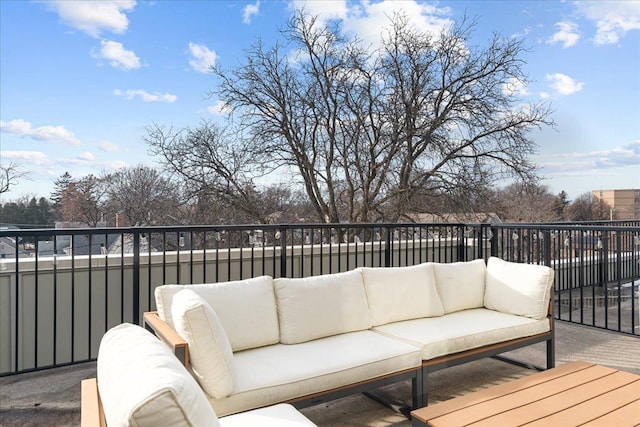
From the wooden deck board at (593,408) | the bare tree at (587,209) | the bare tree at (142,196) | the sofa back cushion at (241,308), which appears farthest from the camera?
the bare tree at (587,209)

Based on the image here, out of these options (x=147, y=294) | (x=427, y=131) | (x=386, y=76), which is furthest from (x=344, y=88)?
(x=147, y=294)

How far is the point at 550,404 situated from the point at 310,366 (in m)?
1.14

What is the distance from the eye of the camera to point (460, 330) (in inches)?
111

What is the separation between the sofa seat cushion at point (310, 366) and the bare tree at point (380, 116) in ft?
22.2

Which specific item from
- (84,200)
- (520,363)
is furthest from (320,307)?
(84,200)

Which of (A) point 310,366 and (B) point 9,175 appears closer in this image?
(A) point 310,366

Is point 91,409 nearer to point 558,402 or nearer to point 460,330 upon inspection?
point 558,402

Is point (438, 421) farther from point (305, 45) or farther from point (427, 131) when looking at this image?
point (305, 45)

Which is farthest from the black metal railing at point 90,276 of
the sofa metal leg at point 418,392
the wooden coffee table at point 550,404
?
the wooden coffee table at point 550,404

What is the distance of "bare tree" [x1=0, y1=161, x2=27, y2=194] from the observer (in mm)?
8039

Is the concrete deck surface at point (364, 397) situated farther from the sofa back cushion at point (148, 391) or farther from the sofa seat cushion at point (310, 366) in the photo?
the sofa back cushion at point (148, 391)

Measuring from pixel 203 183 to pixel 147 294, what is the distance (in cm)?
533

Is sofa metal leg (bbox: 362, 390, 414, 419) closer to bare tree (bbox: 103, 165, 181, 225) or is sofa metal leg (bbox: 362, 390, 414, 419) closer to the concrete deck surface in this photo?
the concrete deck surface

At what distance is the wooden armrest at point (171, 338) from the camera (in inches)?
73.9
